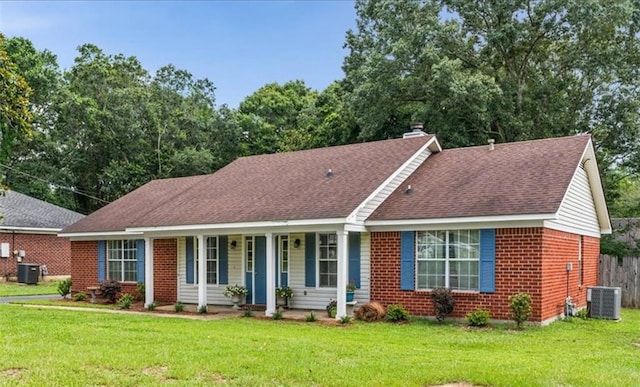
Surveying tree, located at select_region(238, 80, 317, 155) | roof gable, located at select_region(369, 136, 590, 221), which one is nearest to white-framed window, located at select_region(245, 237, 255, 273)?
roof gable, located at select_region(369, 136, 590, 221)

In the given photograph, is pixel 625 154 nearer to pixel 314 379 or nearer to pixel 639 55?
pixel 639 55

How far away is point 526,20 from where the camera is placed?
25.5 metres

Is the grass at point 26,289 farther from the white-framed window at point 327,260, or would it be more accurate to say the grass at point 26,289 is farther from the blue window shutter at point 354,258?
the blue window shutter at point 354,258

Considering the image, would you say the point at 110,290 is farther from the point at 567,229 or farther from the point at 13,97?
the point at 567,229

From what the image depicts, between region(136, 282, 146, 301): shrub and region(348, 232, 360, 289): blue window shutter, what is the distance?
680 centimetres

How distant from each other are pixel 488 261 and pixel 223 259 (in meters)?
7.60

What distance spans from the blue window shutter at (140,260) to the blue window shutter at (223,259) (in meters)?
2.94

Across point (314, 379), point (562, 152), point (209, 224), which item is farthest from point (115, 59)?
A: point (314, 379)

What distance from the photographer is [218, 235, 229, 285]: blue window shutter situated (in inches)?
664

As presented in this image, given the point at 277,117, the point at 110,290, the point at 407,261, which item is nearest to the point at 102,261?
the point at 110,290

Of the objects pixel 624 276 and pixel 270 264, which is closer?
pixel 270 264

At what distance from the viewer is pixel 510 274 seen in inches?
495

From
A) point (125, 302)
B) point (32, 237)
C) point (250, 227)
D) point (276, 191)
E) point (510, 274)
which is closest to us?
point (510, 274)

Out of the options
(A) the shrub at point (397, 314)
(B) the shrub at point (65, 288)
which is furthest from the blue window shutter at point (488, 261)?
(B) the shrub at point (65, 288)
